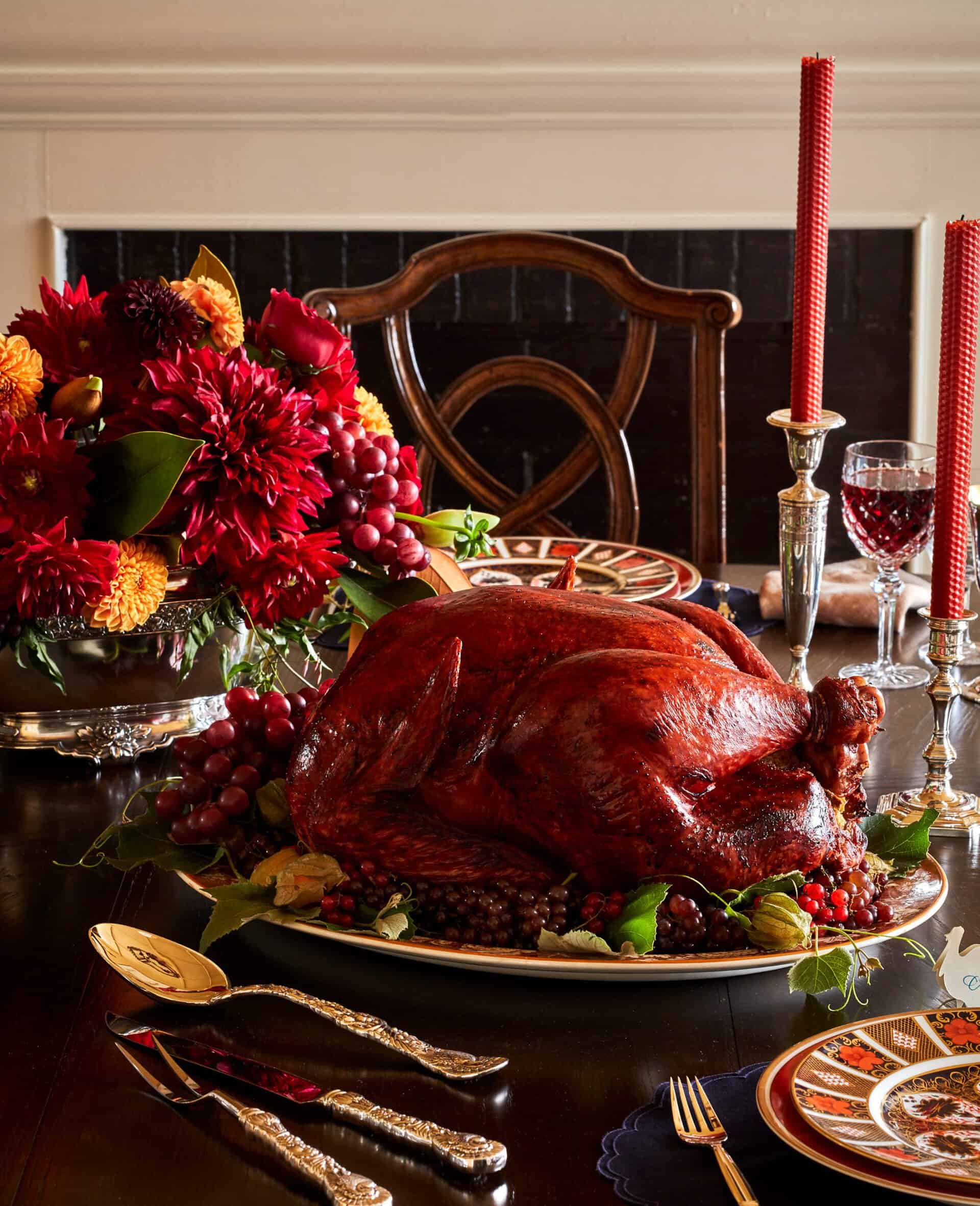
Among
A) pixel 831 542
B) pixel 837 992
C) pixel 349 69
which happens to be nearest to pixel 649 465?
pixel 831 542

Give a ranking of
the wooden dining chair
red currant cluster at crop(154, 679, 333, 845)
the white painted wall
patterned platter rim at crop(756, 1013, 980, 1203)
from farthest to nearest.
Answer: the white painted wall, the wooden dining chair, red currant cluster at crop(154, 679, 333, 845), patterned platter rim at crop(756, 1013, 980, 1203)

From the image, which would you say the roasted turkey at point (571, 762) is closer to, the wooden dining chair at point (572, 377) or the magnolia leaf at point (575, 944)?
the magnolia leaf at point (575, 944)

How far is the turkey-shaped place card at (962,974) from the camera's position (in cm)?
78

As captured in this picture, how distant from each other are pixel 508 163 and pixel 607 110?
26 centimetres

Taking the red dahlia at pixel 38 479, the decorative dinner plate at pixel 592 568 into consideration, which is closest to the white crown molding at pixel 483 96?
the decorative dinner plate at pixel 592 568

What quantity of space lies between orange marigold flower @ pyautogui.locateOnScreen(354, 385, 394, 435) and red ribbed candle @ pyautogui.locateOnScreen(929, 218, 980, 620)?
45cm

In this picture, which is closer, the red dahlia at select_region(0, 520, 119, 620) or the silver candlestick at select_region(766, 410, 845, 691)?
the red dahlia at select_region(0, 520, 119, 620)

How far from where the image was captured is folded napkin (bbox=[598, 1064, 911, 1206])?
619mm

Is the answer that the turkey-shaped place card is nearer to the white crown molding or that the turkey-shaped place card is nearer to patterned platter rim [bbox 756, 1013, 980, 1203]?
patterned platter rim [bbox 756, 1013, 980, 1203]

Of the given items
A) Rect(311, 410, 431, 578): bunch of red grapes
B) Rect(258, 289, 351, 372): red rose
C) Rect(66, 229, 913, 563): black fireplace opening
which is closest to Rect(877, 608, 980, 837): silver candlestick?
Rect(311, 410, 431, 578): bunch of red grapes

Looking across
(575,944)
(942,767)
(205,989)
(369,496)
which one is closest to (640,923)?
(575,944)

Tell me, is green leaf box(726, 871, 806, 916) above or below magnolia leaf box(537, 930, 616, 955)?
above

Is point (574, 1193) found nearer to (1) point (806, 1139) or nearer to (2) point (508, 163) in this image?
(1) point (806, 1139)

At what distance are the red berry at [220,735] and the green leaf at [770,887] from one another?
35cm
